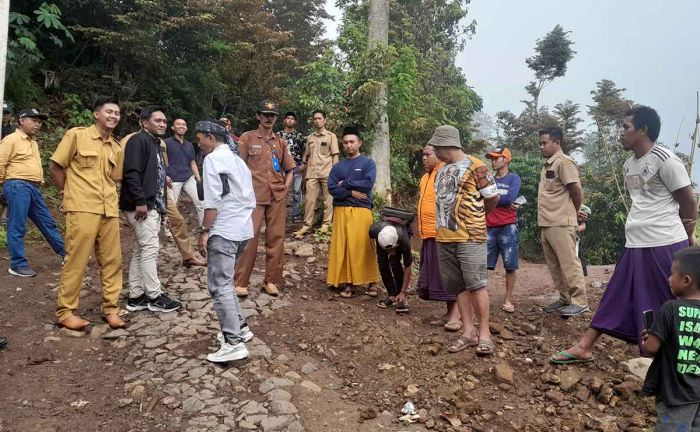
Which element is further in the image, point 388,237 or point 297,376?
point 388,237

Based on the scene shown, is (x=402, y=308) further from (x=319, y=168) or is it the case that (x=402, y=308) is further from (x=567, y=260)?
(x=319, y=168)

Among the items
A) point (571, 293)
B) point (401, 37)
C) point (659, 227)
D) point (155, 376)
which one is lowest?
point (155, 376)

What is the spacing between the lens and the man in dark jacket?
14.0ft

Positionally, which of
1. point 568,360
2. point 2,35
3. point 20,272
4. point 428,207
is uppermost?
point 2,35

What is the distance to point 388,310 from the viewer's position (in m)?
5.07

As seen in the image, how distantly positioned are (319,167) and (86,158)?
12.7ft

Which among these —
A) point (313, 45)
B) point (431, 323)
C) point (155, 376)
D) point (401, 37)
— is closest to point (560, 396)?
point (431, 323)

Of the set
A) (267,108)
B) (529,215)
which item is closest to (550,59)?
(529,215)

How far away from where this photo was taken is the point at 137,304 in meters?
4.54

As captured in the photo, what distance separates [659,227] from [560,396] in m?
1.39

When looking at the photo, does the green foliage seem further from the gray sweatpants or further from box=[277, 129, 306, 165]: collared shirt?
the gray sweatpants

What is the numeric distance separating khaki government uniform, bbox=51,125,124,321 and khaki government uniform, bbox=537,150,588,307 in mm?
4208

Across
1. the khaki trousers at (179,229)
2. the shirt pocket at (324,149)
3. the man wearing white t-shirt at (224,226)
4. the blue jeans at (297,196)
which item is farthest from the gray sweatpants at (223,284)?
the blue jeans at (297,196)

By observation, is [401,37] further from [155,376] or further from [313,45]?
[155,376]
